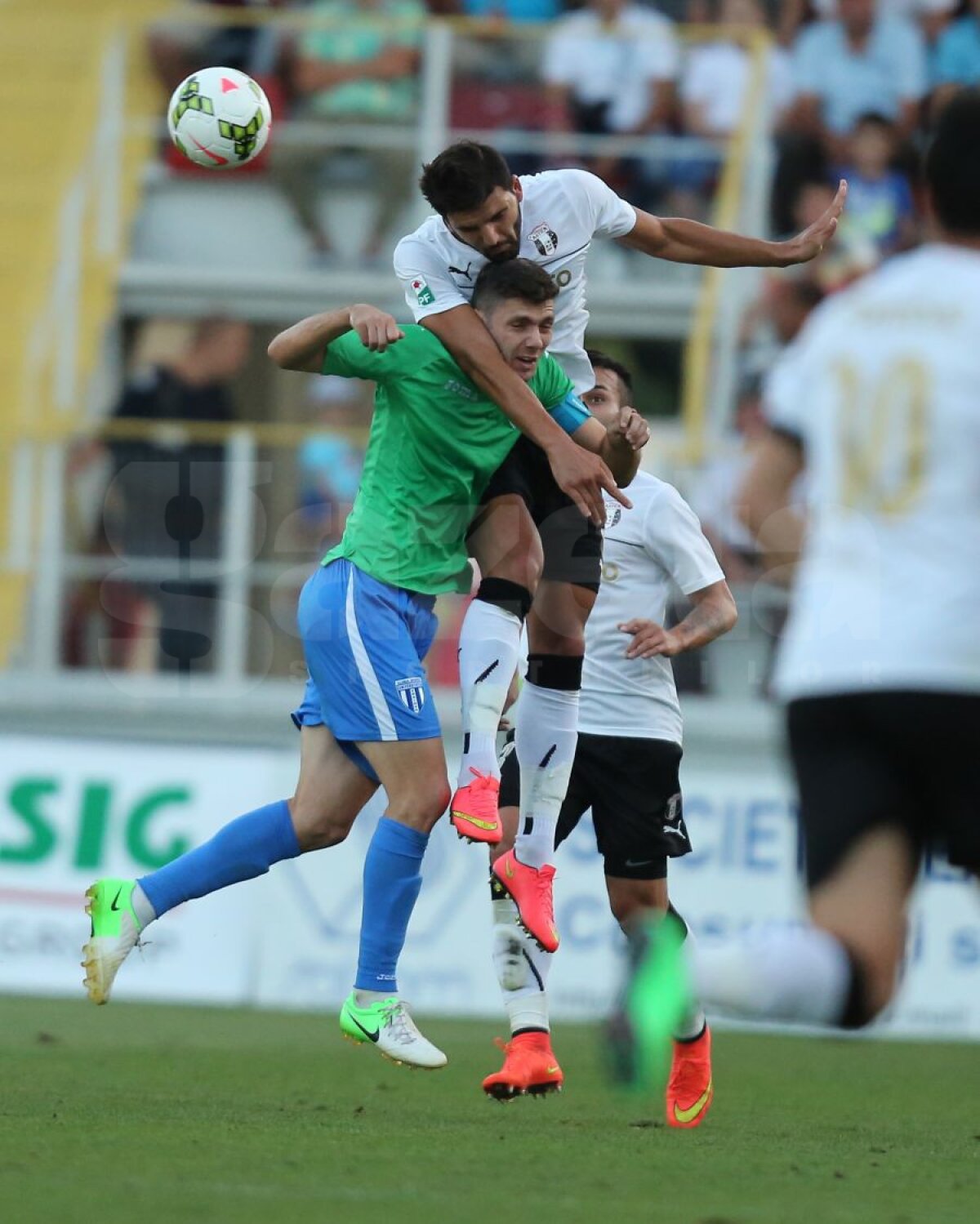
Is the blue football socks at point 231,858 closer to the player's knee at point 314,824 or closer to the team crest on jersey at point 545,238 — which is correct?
the player's knee at point 314,824

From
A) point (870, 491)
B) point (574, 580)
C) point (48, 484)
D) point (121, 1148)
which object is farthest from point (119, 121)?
point (870, 491)

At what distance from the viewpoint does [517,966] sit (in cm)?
718

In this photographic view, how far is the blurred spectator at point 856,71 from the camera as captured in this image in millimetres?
15984

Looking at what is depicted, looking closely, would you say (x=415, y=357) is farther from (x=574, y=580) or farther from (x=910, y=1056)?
(x=910, y=1056)

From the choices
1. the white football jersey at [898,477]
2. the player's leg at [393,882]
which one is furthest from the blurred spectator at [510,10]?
the white football jersey at [898,477]

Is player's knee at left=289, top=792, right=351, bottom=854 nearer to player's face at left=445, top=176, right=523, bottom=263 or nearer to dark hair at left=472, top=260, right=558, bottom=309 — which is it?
dark hair at left=472, top=260, right=558, bottom=309

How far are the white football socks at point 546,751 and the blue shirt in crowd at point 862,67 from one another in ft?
32.5

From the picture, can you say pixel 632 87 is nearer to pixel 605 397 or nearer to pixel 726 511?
pixel 726 511

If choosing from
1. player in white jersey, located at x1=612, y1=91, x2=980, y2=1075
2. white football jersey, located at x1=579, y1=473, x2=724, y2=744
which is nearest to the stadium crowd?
white football jersey, located at x1=579, y1=473, x2=724, y2=744

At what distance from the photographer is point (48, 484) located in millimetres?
13359

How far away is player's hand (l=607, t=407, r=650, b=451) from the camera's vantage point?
22.9ft

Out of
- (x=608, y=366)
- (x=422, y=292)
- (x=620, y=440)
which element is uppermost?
(x=422, y=292)

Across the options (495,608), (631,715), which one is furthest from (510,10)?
(495,608)

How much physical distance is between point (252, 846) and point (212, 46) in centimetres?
1135
